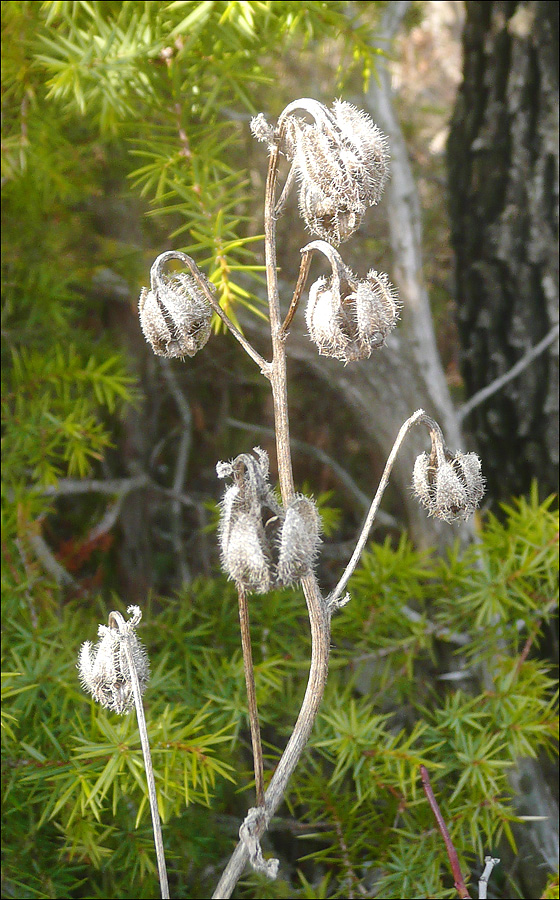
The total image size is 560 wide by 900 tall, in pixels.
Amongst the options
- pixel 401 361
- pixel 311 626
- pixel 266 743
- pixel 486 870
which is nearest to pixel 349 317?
pixel 311 626

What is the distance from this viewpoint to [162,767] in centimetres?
47

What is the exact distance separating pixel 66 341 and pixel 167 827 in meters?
0.48

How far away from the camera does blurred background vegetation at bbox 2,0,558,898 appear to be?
0.53 meters

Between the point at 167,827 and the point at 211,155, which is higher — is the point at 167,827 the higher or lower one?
the lower one

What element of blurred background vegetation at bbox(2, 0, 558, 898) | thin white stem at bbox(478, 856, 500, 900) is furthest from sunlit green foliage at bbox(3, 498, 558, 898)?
thin white stem at bbox(478, 856, 500, 900)

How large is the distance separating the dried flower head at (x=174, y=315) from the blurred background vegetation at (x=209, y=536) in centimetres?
13

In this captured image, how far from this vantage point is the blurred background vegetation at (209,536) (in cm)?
53

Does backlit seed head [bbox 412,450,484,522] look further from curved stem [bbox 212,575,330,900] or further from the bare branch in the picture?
the bare branch

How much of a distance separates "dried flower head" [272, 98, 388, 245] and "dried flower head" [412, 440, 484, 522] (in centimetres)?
9

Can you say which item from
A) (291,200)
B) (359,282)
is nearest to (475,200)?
(291,200)

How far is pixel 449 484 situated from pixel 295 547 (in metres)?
0.09

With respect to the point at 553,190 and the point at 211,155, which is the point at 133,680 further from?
the point at 553,190

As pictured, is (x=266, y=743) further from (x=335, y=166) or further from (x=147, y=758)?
(x=335, y=166)

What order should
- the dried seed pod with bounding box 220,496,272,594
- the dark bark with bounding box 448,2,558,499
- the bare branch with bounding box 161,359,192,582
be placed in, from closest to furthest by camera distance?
the dried seed pod with bounding box 220,496,272,594
the dark bark with bounding box 448,2,558,499
the bare branch with bounding box 161,359,192,582
